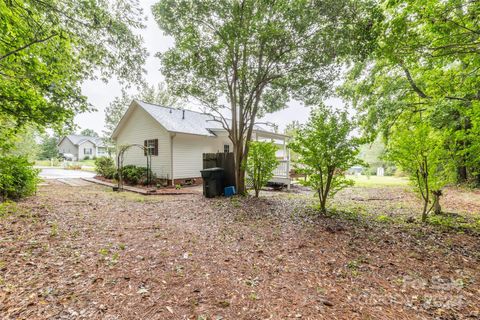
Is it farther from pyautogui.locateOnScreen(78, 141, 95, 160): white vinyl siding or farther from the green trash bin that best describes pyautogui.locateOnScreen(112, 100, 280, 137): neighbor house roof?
pyautogui.locateOnScreen(78, 141, 95, 160): white vinyl siding

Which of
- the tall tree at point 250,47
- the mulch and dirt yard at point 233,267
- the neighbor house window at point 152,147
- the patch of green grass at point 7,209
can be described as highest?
the tall tree at point 250,47

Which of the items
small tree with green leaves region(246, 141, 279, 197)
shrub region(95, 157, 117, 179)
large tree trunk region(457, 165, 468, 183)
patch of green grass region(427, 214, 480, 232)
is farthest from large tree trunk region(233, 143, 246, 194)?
large tree trunk region(457, 165, 468, 183)

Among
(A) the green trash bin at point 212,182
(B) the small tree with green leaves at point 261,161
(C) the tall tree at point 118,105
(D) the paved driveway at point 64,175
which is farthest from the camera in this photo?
(C) the tall tree at point 118,105

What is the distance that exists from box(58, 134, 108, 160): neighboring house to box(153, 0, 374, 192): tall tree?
1554 inches

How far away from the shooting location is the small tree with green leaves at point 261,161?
7465 mm

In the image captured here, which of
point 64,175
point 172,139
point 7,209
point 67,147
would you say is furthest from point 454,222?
point 67,147

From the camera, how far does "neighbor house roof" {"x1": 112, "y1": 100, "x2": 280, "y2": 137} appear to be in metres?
11.7

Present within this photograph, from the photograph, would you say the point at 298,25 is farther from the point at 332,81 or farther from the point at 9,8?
the point at 9,8

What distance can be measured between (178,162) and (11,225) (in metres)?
7.88

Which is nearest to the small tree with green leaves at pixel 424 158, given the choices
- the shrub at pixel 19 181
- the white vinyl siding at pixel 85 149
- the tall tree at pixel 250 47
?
the tall tree at pixel 250 47

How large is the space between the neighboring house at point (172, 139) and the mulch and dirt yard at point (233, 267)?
6353mm

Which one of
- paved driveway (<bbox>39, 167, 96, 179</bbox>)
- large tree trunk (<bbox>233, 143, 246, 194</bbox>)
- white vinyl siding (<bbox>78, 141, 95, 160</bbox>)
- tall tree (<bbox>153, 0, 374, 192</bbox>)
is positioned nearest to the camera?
tall tree (<bbox>153, 0, 374, 192</bbox>)

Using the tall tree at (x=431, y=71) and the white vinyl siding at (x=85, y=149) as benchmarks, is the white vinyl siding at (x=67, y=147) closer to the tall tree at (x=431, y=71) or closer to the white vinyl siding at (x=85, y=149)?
the white vinyl siding at (x=85, y=149)

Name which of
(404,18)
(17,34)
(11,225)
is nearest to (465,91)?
(404,18)
